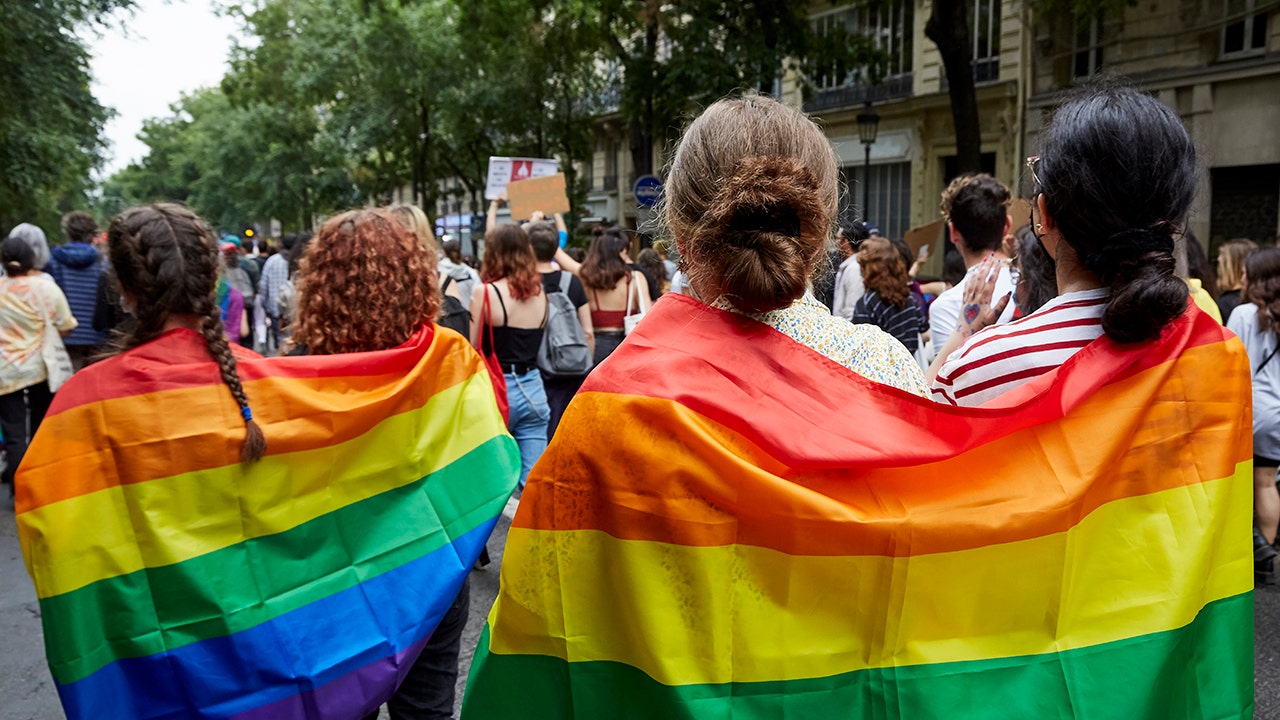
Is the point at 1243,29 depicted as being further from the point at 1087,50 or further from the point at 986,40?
the point at 986,40

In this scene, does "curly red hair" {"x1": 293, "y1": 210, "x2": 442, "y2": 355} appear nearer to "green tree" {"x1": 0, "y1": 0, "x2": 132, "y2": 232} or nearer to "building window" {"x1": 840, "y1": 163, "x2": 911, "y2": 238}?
"green tree" {"x1": 0, "y1": 0, "x2": 132, "y2": 232}

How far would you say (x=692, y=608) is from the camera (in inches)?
69.4

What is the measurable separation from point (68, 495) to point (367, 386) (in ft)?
2.79

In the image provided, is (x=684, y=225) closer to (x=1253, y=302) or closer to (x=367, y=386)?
(x=367, y=386)

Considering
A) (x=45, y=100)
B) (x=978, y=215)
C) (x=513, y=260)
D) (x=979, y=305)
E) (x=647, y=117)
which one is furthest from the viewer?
(x=647, y=117)

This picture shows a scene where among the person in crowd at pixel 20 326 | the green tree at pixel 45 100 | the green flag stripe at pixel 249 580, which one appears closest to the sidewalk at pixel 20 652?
the green flag stripe at pixel 249 580

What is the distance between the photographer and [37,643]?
4.90 metres

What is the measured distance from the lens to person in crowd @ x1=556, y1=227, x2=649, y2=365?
7.34 metres

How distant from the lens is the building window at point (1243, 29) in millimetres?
17192

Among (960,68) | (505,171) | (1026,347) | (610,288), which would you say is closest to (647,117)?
(960,68)

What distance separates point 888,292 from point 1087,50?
1747cm

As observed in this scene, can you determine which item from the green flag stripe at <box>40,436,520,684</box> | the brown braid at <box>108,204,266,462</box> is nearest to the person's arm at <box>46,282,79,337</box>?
the brown braid at <box>108,204,266,462</box>

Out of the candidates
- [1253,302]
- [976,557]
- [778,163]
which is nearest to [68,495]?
[778,163]

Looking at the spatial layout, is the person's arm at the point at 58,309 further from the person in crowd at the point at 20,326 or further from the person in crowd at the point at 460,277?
the person in crowd at the point at 460,277
